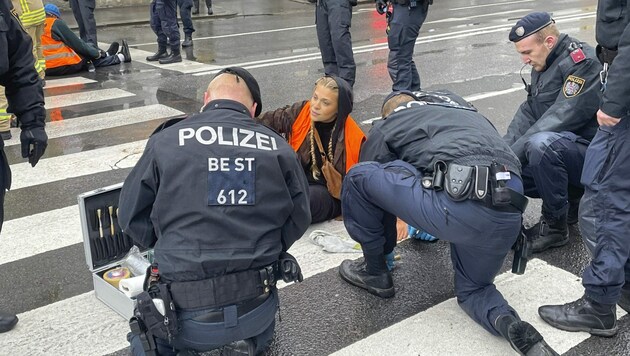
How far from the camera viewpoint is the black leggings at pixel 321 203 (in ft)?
14.1

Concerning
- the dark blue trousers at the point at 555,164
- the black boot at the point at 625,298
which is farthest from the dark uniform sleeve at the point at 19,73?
the black boot at the point at 625,298

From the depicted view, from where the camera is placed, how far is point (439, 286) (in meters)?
3.62

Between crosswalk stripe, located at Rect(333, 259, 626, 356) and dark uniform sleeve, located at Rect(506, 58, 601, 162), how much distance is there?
0.94m

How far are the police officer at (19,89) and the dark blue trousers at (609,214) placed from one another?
2868 mm

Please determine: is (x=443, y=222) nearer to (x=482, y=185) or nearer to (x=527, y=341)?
(x=482, y=185)

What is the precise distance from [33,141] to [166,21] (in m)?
6.64

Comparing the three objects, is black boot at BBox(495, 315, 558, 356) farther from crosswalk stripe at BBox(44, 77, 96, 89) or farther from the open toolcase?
crosswalk stripe at BBox(44, 77, 96, 89)

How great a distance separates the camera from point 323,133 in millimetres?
4281

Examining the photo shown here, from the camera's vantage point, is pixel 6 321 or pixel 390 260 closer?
pixel 6 321

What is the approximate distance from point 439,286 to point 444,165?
93 cm

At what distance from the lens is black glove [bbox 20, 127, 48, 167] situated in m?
3.51

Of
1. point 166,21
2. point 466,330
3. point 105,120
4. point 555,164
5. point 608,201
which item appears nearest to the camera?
point 608,201

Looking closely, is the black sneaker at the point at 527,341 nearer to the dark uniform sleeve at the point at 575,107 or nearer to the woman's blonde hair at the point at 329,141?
→ the dark uniform sleeve at the point at 575,107

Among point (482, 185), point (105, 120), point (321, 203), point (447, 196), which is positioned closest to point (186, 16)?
point (105, 120)
